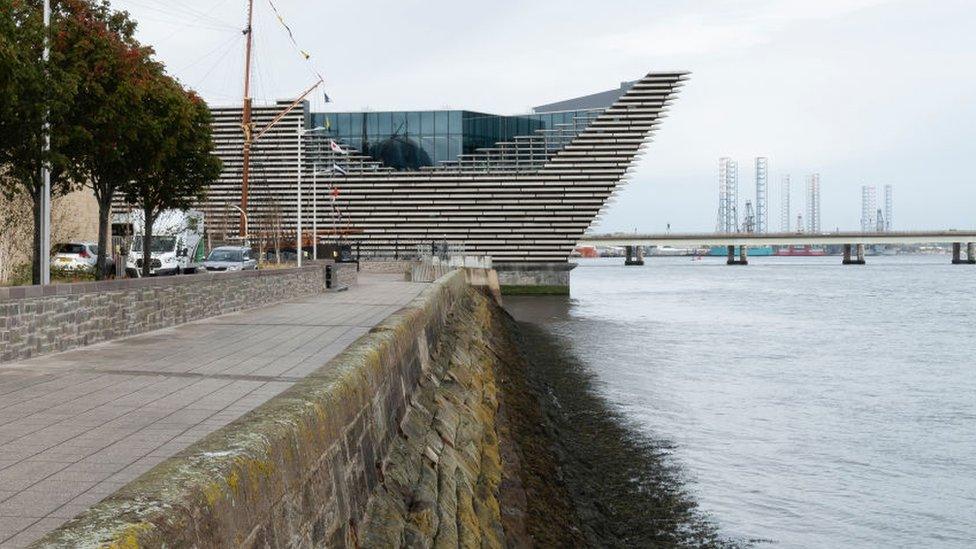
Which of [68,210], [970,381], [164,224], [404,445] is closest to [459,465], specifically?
[404,445]

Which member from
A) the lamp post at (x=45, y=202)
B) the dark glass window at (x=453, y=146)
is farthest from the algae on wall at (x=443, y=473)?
the dark glass window at (x=453, y=146)

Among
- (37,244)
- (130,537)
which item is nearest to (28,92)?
(37,244)

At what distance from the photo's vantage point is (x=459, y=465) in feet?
38.1

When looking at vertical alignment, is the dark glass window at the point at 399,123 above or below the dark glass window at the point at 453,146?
above

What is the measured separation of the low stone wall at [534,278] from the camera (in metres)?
92.2

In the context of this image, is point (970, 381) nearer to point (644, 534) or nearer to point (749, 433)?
point (749, 433)

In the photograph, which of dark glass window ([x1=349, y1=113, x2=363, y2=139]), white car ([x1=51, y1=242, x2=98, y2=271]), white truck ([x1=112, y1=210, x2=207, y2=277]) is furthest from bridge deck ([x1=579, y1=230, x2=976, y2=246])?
white car ([x1=51, y1=242, x2=98, y2=271])

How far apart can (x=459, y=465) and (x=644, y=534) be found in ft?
10.7

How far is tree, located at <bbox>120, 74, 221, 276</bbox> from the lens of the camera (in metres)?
28.5

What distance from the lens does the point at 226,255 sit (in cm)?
4550

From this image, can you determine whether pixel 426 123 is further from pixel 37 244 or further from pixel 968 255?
pixel 968 255

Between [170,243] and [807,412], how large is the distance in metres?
33.6

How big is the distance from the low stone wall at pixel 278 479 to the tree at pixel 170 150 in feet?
64.9

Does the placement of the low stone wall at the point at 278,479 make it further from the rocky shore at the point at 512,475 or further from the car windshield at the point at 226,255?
the car windshield at the point at 226,255
